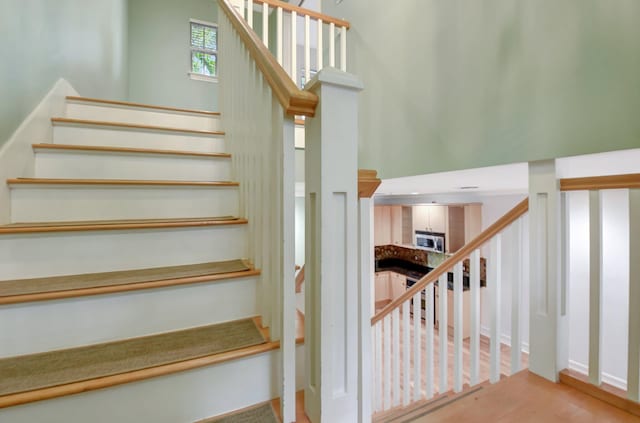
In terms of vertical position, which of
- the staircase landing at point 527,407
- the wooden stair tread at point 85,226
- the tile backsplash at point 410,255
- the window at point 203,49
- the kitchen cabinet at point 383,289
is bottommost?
the kitchen cabinet at point 383,289

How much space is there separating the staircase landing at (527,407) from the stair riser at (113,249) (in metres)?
1.14

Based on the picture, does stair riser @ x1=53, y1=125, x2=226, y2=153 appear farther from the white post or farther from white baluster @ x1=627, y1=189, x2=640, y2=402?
white baluster @ x1=627, y1=189, x2=640, y2=402

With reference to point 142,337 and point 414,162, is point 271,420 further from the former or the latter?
point 414,162

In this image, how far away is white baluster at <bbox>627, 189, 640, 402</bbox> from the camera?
1.18 metres

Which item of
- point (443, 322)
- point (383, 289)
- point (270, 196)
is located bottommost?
point (383, 289)

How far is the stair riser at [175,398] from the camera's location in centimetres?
75

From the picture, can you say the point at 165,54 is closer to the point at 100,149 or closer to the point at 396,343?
the point at 100,149

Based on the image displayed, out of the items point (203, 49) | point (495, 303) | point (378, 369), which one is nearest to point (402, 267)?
point (378, 369)

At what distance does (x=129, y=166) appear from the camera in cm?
153

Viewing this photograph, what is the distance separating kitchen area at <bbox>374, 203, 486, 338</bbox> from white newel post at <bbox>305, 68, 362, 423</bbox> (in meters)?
4.74

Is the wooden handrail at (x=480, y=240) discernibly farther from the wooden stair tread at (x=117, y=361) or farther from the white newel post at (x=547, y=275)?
the wooden stair tread at (x=117, y=361)

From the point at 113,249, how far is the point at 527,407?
181cm

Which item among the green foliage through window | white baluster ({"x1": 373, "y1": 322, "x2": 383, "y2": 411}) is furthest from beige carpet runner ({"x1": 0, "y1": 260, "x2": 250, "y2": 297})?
the green foliage through window

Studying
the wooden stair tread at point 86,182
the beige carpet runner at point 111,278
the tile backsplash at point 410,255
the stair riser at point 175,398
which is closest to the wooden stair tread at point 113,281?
the beige carpet runner at point 111,278
